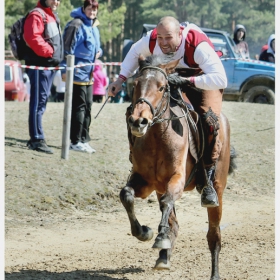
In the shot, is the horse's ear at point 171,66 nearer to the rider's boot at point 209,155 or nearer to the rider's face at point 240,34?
the rider's boot at point 209,155

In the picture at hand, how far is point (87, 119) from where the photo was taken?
459 inches

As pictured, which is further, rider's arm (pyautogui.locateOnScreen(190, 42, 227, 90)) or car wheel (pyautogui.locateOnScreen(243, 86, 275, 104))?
car wheel (pyautogui.locateOnScreen(243, 86, 275, 104))

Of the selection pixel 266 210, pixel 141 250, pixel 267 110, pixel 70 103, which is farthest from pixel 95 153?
pixel 267 110

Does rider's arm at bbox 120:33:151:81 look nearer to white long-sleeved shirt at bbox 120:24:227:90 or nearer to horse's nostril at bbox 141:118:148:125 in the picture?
white long-sleeved shirt at bbox 120:24:227:90

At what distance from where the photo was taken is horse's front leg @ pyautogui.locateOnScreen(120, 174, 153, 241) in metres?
6.40

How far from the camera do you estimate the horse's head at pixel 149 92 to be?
5.81m

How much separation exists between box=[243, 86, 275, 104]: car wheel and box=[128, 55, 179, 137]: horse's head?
1347 cm

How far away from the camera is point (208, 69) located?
677 centimetres

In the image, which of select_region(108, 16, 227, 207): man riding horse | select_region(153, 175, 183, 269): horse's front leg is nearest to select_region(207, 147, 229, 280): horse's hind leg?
select_region(108, 16, 227, 207): man riding horse

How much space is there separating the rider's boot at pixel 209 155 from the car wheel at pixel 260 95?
41.3ft

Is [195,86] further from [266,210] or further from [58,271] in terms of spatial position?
[266,210]

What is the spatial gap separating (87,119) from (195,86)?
16.9ft

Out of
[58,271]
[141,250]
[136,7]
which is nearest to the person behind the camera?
[58,271]

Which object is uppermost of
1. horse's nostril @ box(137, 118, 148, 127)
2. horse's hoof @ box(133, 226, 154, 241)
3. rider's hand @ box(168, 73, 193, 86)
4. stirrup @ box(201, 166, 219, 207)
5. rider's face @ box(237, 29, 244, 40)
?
rider's face @ box(237, 29, 244, 40)
